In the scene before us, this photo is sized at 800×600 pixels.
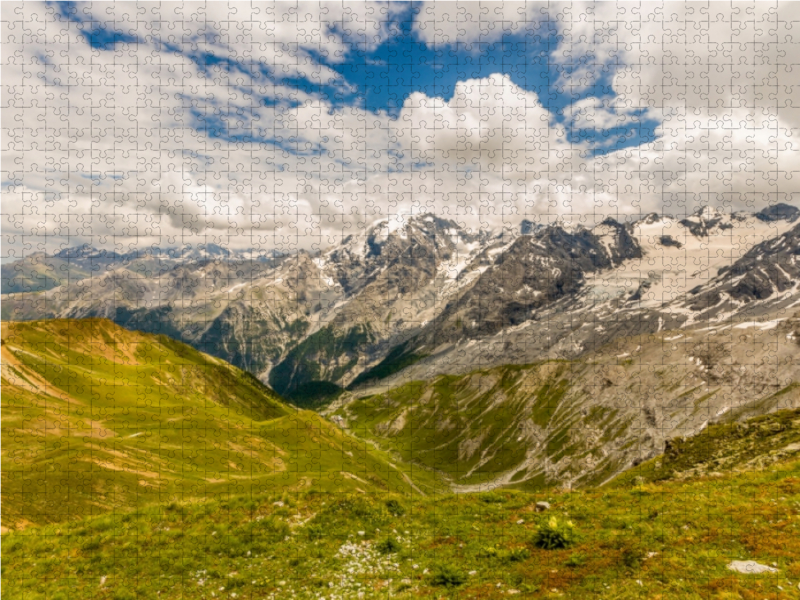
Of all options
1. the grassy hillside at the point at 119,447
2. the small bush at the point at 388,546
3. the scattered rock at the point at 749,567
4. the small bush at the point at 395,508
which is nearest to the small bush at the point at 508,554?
the small bush at the point at 388,546

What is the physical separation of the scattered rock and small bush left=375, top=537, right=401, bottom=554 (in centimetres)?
1317

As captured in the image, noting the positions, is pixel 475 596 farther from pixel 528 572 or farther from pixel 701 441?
pixel 701 441

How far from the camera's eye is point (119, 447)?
73125 mm

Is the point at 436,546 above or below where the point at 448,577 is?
below

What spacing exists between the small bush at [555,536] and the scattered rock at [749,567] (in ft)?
19.1

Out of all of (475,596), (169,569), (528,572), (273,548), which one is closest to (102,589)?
(169,569)

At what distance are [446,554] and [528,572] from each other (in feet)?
14.1

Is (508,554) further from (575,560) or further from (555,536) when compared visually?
(575,560)

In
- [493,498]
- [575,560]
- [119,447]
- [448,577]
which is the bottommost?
[119,447]

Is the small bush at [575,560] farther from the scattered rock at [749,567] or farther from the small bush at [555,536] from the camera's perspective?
the scattered rock at [749,567]

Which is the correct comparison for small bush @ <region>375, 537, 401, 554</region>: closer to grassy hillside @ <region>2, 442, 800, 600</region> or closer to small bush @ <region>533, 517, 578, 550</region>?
grassy hillside @ <region>2, 442, 800, 600</region>

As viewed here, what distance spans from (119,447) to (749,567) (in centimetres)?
8341

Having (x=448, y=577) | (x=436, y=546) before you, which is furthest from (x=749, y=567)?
(x=436, y=546)

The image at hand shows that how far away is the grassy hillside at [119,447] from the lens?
5100 cm
